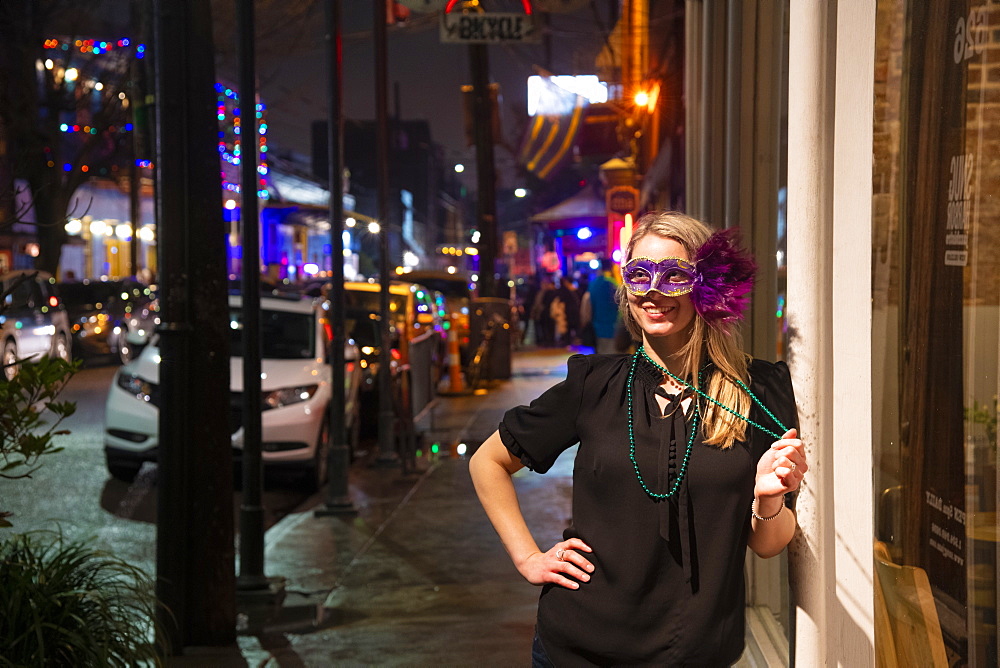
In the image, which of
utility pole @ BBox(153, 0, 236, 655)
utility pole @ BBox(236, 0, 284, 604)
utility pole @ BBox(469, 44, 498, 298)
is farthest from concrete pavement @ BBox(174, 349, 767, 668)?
utility pole @ BBox(469, 44, 498, 298)

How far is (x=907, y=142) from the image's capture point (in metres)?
2.97

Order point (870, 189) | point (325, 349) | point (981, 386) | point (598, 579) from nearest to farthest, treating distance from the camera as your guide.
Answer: point (981, 386) → point (598, 579) → point (870, 189) → point (325, 349)

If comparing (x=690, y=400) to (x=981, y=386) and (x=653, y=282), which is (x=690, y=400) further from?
(x=981, y=386)

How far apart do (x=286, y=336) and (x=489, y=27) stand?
3.83 m

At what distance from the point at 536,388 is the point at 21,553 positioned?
14544 mm

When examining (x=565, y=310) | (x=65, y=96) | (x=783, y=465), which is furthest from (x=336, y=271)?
(x=65, y=96)

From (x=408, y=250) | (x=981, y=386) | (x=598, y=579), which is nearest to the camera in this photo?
(x=981, y=386)

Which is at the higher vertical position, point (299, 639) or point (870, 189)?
point (870, 189)

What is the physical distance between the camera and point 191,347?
19.0 feet

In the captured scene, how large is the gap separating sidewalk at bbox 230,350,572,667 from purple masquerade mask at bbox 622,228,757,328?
3.34 m

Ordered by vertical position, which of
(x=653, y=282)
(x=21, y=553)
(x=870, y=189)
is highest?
(x=870, y=189)

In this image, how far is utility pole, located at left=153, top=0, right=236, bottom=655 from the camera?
18.7 feet

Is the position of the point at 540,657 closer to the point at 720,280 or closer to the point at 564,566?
the point at 564,566

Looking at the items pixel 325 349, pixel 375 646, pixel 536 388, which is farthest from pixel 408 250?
pixel 375 646
